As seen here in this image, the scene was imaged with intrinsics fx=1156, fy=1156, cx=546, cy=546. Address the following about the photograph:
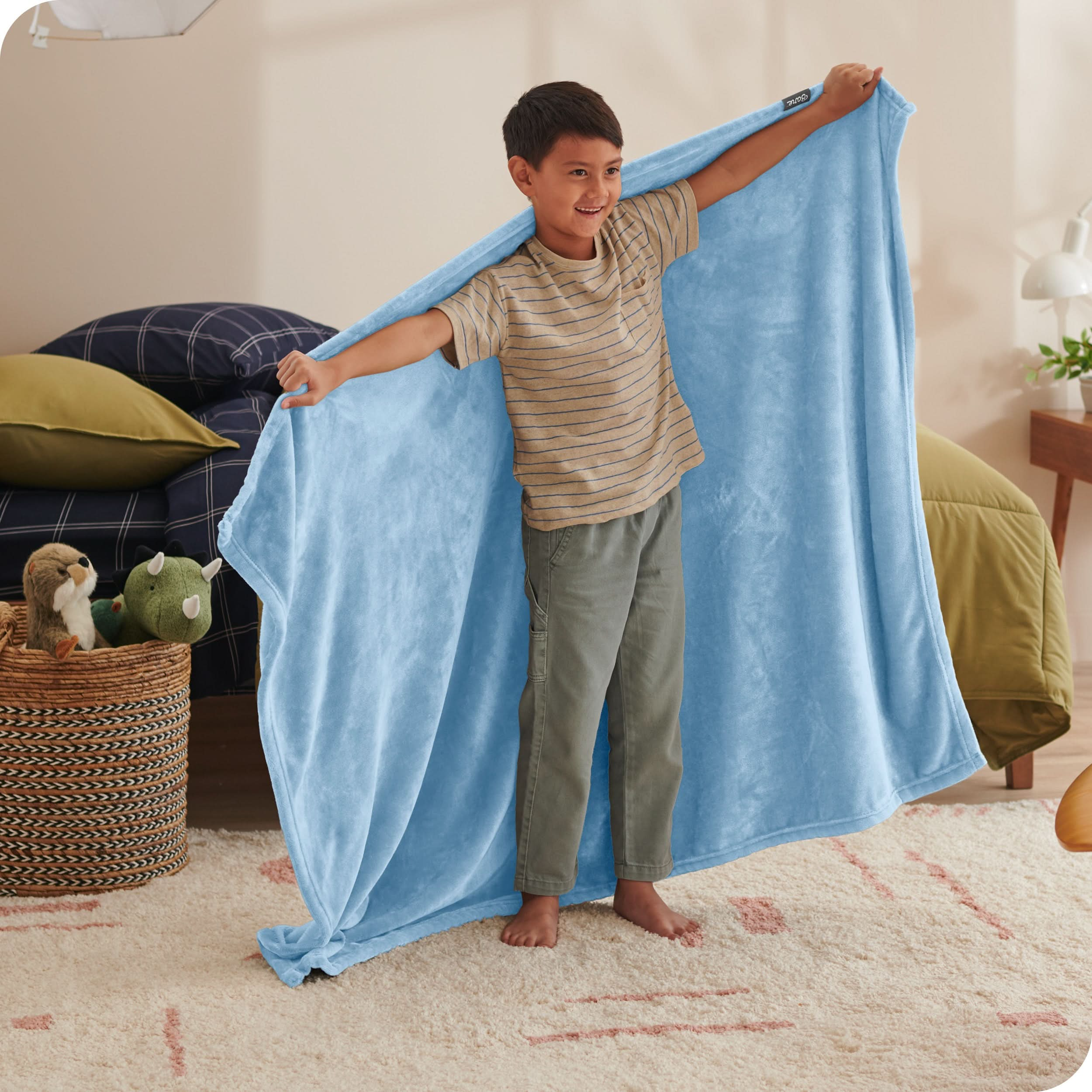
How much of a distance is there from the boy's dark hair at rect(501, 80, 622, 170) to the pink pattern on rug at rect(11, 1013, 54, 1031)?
3.85 ft

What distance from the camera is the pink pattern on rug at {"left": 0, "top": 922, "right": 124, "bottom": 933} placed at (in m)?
1.60

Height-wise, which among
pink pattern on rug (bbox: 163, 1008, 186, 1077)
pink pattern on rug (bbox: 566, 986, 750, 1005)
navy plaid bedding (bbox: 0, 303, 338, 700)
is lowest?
pink pattern on rug (bbox: 566, 986, 750, 1005)

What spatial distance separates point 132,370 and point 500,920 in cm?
158

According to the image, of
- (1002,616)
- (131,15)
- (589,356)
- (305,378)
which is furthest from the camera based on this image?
(1002,616)

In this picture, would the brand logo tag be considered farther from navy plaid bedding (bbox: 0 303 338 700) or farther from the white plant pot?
the white plant pot

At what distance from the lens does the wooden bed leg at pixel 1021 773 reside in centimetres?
218

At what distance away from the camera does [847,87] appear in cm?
149

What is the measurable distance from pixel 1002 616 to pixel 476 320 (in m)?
1.18

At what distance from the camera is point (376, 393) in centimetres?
142

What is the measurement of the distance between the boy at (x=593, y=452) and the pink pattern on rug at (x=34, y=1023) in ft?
1.88

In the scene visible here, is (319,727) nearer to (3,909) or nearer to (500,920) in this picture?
(500,920)

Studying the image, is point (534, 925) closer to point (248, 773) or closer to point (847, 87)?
point (248, 773)

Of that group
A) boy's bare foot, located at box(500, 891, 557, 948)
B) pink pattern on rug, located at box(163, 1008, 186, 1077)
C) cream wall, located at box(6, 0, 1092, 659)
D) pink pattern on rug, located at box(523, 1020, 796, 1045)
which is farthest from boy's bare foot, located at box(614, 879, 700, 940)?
cream wall, located at box(6, 0, 1092, 659)

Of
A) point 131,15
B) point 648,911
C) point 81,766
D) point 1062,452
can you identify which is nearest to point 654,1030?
point 648,911
